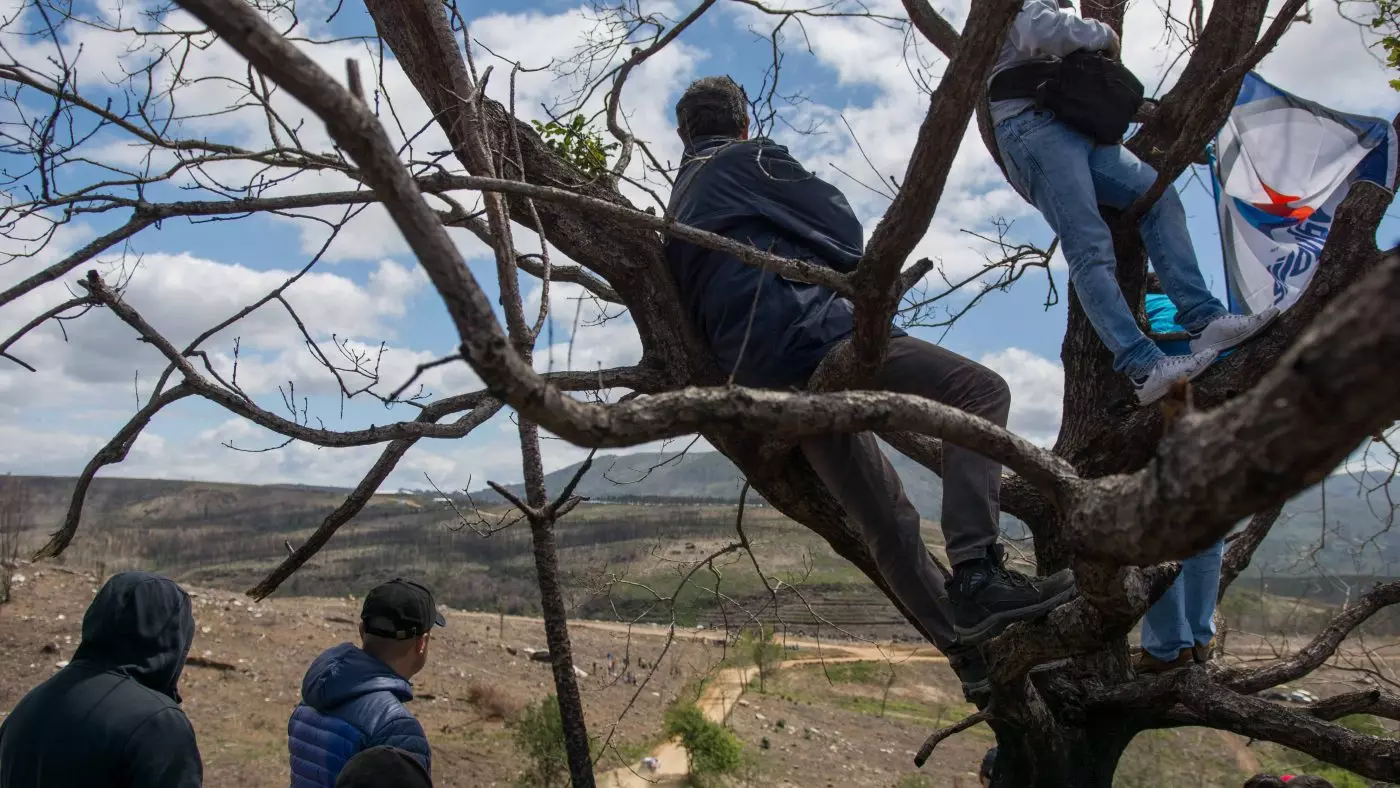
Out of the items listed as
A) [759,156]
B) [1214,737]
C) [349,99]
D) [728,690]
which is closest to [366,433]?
[759,156]

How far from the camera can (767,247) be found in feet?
10.4

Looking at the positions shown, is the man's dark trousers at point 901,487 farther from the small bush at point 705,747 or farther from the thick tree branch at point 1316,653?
the small bush at point 705,747

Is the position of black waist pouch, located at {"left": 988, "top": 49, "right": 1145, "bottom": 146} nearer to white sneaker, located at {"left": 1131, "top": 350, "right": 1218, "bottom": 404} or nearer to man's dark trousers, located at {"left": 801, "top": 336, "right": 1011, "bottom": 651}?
white sneaker, located at {"left": 1131, "top": 350, "right": 1218, "bottom": 404}

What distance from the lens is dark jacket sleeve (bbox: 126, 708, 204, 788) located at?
2.52 metres

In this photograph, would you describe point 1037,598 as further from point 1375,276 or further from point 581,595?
point 581,595

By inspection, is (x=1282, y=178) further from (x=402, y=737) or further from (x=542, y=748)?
(x=542, y=748)

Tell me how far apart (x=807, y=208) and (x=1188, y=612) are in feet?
8.12

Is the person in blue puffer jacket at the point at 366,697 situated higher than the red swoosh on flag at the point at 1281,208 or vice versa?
the red swoosh on flag at the point at 1281,208

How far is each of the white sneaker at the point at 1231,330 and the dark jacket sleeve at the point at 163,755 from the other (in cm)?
356

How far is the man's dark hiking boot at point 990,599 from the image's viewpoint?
2750 millimetres

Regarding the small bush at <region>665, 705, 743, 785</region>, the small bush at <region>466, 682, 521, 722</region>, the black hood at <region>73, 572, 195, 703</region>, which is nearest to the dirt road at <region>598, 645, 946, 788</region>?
the small bush at <region>665, 705, 743, 785</region>

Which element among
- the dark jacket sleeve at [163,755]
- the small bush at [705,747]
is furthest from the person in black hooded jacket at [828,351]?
the small bush at [705,747]

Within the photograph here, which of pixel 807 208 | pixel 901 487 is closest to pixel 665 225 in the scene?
pixel 807 208

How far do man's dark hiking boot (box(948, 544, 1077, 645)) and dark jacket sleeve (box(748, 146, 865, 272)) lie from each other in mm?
1083
